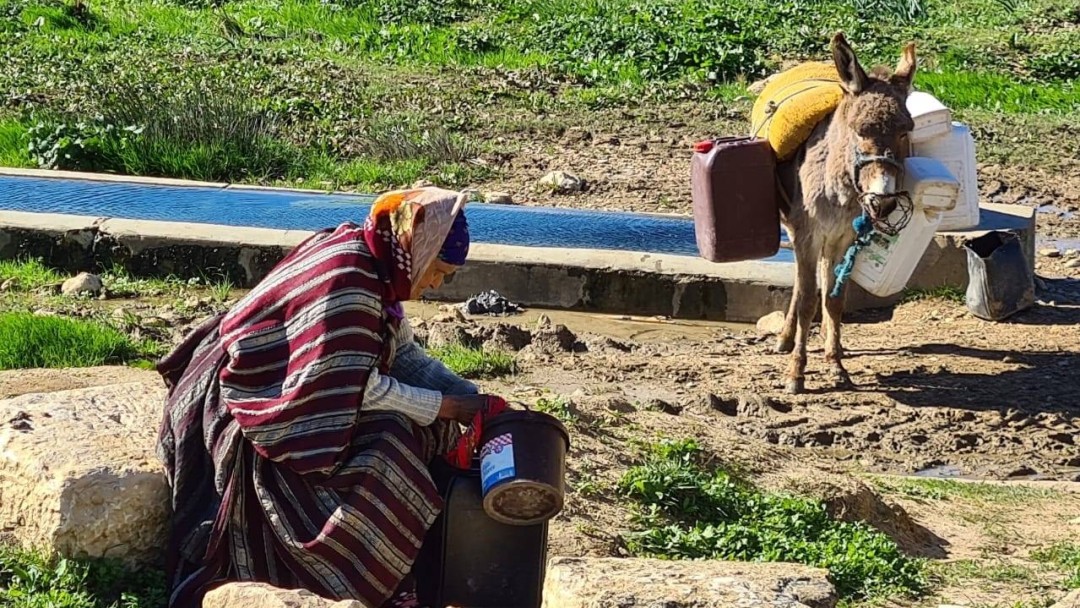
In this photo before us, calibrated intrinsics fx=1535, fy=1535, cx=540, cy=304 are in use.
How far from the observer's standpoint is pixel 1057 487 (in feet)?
19.7

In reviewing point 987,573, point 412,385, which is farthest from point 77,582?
point 987,573

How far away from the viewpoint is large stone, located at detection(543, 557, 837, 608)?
3.69m

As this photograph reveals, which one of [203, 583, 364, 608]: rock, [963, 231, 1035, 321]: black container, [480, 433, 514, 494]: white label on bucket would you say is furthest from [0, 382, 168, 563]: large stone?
[963, 231, 1035, 321]: black container

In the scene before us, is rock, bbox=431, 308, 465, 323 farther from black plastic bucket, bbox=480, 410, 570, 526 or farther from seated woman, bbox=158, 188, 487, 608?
black plastic bucket, bbox=480, 410, 570, 526

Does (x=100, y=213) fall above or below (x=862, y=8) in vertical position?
below

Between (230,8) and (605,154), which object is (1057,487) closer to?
(605,154)

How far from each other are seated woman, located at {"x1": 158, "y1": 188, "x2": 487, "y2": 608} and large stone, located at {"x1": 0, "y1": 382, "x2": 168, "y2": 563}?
0.10 meters

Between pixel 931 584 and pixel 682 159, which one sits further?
pixel 682 159

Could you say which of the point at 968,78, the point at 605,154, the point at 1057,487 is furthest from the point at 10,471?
the point at 968,78

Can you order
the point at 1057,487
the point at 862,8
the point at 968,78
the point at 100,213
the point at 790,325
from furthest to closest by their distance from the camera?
the point at 862,8, the point at 968,78, the point at 100,213, the point at 790,325, the point at 1057,487

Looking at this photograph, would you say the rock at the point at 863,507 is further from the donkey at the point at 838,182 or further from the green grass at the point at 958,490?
the donkey at the point at 838,182

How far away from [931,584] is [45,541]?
2.61 metres

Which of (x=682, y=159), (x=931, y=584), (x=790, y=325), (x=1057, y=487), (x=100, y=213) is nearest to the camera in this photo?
(x=931, y=584)

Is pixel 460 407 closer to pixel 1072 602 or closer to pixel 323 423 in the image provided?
pixel 323 423
